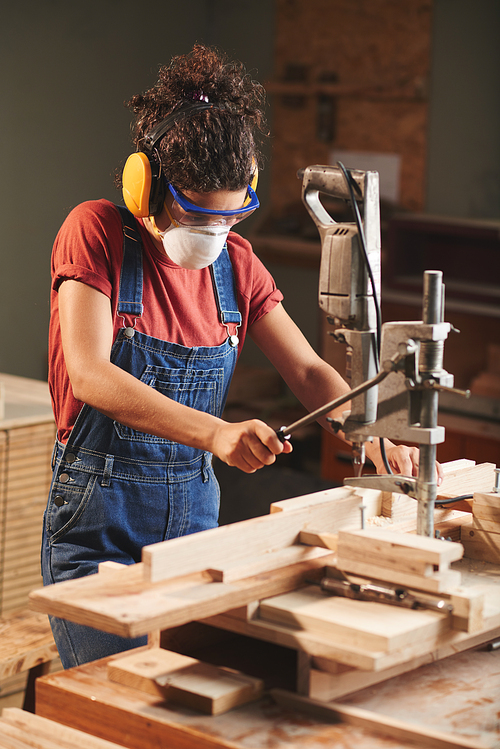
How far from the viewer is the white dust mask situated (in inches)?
71.9

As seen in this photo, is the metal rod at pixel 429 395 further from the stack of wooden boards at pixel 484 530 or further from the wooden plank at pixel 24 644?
the wooden plank at pixel 24 644

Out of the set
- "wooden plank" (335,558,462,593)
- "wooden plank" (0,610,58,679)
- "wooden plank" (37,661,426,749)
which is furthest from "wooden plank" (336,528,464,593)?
"wooden plank" (0,610,58,679)

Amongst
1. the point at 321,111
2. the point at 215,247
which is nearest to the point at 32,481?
the point at 215,247

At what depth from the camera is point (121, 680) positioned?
137 cm

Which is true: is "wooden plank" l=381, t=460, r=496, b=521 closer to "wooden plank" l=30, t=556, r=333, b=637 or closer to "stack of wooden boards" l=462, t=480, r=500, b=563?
"stack of wooden boards" l=462, t=480, r=500, b=563

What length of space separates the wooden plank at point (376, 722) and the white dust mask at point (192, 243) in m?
0.88

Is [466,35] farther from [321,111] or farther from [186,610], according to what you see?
[186,610]

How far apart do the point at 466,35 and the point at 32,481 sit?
3468 millimetres

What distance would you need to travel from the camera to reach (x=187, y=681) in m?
1.31

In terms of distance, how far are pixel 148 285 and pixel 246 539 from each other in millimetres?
693

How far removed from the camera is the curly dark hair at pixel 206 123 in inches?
69.6

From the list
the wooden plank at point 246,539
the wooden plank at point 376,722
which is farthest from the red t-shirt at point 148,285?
the wooden plank at point 376,722

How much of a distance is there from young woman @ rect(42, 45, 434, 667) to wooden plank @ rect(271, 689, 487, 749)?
17.6 inches

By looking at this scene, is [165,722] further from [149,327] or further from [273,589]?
[149,327]
